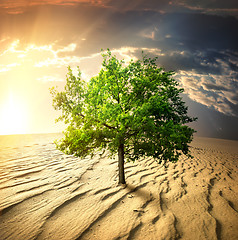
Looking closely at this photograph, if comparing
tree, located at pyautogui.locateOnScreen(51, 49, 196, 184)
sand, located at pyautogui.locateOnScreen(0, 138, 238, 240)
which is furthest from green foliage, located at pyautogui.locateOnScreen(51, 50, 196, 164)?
sand, located at pyautogui.locateOnScreen(0, 138, 238, 240)

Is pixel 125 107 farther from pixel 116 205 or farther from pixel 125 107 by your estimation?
pixel 116 205

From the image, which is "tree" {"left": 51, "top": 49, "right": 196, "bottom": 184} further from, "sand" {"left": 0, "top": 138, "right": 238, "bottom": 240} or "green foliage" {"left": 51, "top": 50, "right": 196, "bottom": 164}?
"sand" {"left": 0, "top": 138, "right": 238, "bottom": 240}

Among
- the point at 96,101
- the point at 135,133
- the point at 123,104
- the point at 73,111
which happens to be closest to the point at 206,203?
the point at 135,133

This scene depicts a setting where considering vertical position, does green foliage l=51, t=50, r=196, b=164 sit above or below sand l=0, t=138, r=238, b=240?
above

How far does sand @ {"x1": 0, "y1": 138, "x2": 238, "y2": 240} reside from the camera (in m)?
3.35

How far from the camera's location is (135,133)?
540 centimetres

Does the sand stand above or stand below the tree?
below

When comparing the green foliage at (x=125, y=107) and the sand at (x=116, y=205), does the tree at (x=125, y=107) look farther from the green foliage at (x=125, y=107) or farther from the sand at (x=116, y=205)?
the sand at (x=116, y=205)

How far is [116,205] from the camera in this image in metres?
4.38

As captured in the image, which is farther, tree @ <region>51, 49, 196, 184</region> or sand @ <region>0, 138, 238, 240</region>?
tree @ <region>51, 49, 196, 184</region>

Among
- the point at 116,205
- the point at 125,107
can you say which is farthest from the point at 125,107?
the point at 116,205

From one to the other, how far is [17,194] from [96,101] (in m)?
4.66

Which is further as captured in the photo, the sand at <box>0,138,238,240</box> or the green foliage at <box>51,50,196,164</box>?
the green foliage at <box>51,50,196,164</box>

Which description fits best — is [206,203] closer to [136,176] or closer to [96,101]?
[136,176]
